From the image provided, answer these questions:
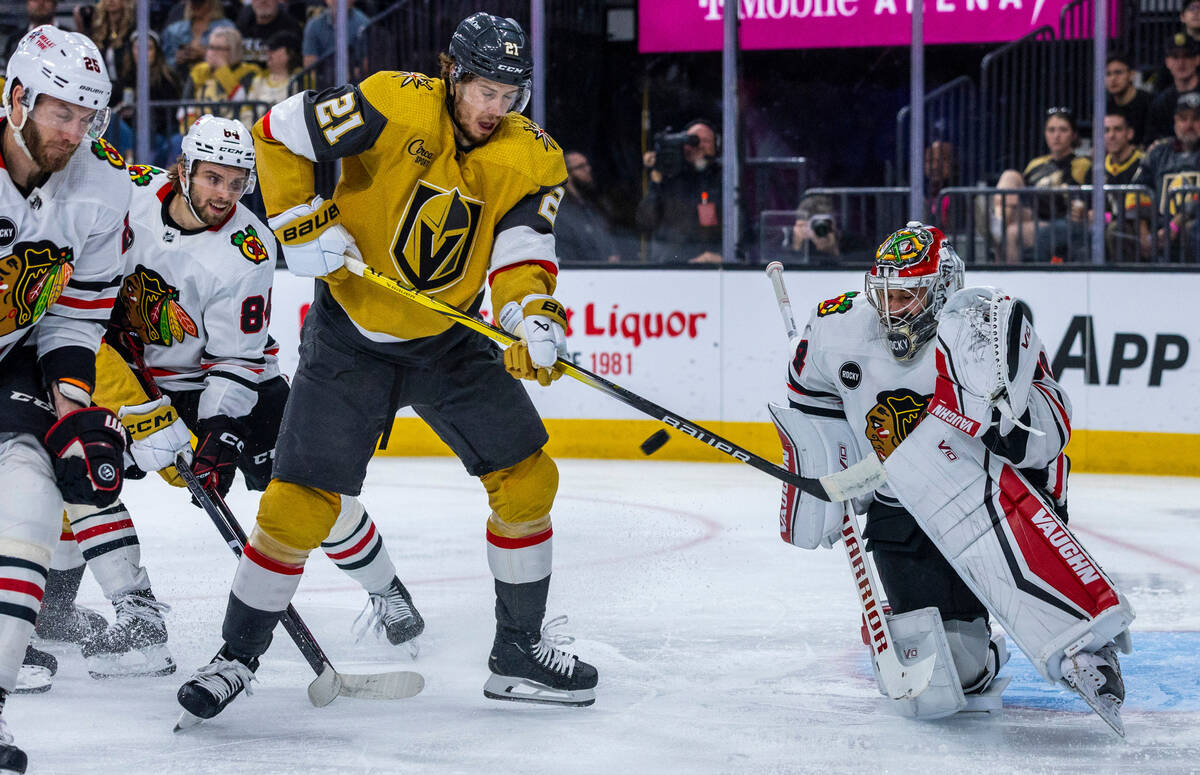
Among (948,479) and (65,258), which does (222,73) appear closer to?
(65,258)

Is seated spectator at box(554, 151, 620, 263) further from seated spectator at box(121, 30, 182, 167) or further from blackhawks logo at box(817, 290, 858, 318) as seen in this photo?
blackhawks logo at box(817, 290, 858, 318)

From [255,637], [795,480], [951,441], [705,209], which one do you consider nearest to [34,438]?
[255,637]

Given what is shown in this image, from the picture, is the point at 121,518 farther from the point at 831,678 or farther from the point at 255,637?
the point at 831,678

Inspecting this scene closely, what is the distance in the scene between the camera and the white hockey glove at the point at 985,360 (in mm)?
2406

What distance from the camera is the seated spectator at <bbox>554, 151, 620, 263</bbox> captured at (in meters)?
6.43

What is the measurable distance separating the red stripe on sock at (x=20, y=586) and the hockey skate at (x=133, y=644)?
72cm

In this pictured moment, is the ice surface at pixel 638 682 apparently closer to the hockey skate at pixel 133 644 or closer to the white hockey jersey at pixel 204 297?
the hockey skate at pixel 133 644

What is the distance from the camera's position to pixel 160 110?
22.1ft

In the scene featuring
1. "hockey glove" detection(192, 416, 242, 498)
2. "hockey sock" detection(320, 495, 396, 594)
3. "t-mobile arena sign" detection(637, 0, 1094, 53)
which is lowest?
"hockey sock" detection(320, 495, 396, 594)

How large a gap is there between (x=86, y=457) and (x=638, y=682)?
1105mm

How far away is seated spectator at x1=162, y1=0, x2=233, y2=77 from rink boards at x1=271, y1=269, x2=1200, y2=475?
1.59 m

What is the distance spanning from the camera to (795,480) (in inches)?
102

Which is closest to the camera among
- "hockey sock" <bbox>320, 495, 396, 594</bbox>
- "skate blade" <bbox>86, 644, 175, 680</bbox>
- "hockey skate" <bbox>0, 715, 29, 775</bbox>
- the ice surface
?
"hockey skate" <bbox>0, 715, 29, 775</bbox>

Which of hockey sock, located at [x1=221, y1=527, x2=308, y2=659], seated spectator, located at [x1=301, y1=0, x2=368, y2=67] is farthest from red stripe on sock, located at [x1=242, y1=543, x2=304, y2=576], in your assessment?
seated spectator, located at [x1=301, y1=0, x2=368, y2=67]
